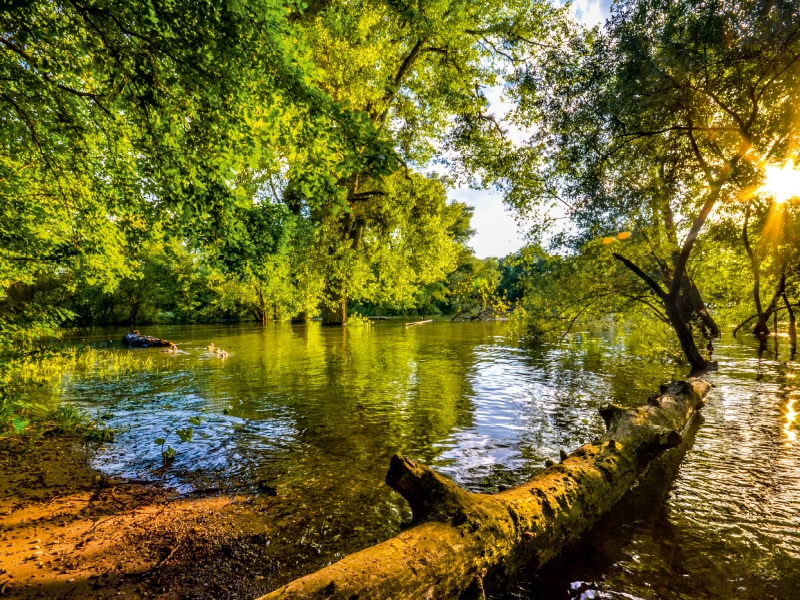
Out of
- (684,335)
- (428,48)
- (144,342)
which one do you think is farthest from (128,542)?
(144,342)

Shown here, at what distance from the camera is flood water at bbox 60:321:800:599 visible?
407cm

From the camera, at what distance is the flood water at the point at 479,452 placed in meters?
4.07

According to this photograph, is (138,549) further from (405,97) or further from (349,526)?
(405,97)

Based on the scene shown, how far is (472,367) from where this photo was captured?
17.0 metres

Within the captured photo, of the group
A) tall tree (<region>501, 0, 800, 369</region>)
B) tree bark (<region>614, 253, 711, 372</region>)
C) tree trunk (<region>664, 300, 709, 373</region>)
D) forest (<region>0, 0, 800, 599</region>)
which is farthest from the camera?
tree trunk (<region>664, 300, 709, 373</region>)

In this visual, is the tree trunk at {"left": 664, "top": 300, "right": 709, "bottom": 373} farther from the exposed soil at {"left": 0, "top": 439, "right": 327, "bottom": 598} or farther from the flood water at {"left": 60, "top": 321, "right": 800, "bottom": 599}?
the exposed soil at {"left": 0, "top": 439, "right": 327, "bottom": 598}

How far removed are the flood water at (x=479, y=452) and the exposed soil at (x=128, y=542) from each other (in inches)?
12.0

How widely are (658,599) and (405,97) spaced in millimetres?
27606

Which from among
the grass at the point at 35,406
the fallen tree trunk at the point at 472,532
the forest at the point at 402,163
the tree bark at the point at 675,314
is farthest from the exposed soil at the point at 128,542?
the tree bark at the point at 675,314

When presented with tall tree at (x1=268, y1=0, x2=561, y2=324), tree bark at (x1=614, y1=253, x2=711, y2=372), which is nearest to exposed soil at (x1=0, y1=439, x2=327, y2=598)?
tall tree at (x1=268, y1=0, x2=561, y2=324)

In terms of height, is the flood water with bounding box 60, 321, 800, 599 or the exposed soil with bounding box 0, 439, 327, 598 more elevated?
the exposed soil with bounding box 0, 439, 327, 598

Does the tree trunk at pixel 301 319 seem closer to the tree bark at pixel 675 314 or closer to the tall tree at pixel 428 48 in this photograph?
the tall tree at pixel 428 48

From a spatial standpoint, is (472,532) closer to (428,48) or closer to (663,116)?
(663,116)

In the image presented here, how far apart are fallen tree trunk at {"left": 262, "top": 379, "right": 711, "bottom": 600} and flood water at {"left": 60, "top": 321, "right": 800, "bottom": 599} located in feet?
0.99
